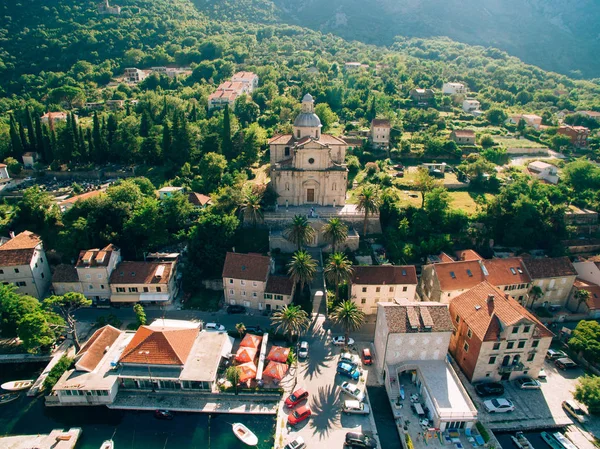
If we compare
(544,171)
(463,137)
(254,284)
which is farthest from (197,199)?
(544,171)

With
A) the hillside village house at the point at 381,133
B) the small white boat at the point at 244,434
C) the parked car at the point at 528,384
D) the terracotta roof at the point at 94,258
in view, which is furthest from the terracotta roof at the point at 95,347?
the hillside village house at the point at 381,133

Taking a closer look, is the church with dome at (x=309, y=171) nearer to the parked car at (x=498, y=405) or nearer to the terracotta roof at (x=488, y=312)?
the terracotta roof at (x=488, y=312)

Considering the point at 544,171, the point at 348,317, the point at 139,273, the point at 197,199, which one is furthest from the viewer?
the point at 544,171

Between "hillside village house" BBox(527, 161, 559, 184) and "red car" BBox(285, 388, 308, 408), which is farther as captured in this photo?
"hillside village house" BBox(527, 161, 559, 184)

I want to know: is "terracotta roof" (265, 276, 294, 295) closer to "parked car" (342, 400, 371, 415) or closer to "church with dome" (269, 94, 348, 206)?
"parked car" (342, 400, 371, 415)

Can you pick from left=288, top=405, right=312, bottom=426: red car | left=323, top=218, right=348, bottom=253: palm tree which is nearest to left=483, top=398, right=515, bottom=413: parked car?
left=288, top=405, right=312, bottom=426: red car

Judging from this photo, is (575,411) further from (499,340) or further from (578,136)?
(578,136)
